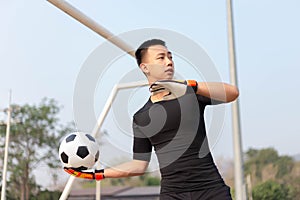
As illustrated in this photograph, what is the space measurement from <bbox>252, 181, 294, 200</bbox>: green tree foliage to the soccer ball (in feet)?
68.0

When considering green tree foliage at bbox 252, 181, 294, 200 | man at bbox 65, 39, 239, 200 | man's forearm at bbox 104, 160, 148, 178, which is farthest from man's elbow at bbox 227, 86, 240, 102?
green tree foliage at bbox 252, 181, 294, 200

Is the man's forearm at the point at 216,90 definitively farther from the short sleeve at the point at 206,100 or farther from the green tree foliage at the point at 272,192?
the green tree foliage at the point at 272,192

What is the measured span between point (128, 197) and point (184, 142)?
39455mm

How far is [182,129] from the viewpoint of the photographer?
8.52 feet

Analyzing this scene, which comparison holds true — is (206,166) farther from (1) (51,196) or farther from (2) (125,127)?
(1) (51,196)

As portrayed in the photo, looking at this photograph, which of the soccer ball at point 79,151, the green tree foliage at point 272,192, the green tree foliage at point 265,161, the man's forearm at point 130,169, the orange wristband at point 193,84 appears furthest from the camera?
the green tree foliage at point 265,161

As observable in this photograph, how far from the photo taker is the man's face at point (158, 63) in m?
2.67

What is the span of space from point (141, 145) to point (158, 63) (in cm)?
52

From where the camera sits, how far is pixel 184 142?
2.60 metres

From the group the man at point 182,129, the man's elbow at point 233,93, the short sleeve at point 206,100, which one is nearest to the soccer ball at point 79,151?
the man at point 182,129

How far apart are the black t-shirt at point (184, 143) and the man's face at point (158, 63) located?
0.16 metres

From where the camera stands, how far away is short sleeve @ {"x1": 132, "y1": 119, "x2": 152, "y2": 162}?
286 centimetres

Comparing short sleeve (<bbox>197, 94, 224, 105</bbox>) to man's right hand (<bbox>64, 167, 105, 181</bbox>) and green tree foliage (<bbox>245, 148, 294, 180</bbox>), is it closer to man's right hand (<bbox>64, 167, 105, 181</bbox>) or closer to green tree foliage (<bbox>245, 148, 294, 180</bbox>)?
man's right hand (<bbox>64, 167, 105, 181</bbox>)

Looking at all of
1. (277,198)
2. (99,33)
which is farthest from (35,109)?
(99,33)
